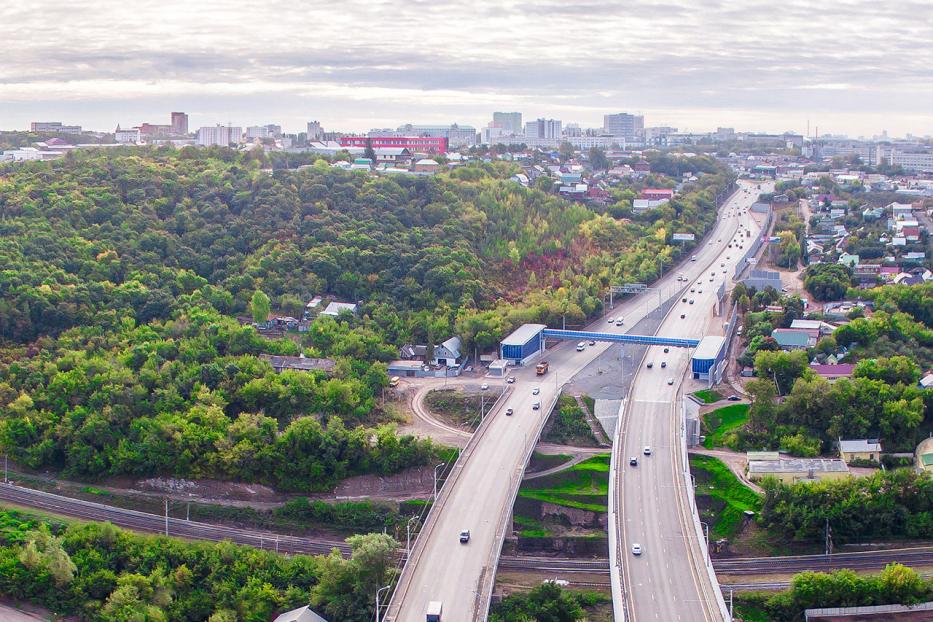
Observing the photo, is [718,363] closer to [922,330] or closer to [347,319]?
[922,330]

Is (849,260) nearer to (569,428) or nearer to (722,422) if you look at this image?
(722,422)

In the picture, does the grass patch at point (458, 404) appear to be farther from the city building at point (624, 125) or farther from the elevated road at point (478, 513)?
the city building at point (624, 125)

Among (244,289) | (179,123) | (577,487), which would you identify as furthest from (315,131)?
(577,487)

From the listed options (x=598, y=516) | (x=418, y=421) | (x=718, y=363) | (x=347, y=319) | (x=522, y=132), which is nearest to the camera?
(x=598, y=516)

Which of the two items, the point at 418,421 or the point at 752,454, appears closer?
the point at 752,454

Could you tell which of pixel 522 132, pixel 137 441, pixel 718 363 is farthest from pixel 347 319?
pixel 522 132

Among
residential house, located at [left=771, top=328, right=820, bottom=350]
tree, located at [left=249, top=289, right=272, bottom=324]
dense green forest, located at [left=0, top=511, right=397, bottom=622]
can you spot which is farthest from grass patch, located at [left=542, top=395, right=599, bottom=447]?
tree, located at [left=249, top=289, right=272, bottom=324]

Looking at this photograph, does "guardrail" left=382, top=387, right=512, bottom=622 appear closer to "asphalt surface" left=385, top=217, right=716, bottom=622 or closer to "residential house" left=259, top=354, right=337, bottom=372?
"asphalt surface" left=385, top=217, right=716, bottom=622
